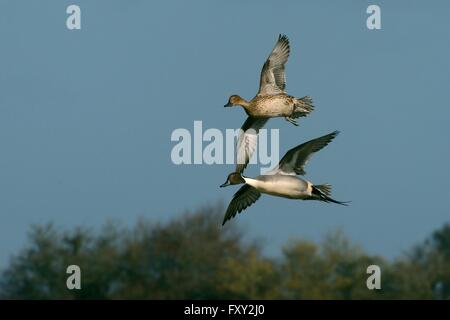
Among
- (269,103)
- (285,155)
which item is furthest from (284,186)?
(269,103)

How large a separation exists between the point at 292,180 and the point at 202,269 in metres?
26.7

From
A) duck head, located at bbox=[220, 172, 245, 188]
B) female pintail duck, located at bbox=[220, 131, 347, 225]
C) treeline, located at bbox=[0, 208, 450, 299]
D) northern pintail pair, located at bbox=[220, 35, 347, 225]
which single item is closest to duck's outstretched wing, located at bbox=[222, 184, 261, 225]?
northern pintail pair, located at bbox=[220, 35, 347, 225]

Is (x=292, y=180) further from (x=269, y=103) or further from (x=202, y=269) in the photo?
(x=202, y=269)

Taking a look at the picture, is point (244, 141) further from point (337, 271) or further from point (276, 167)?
point (337, 271)

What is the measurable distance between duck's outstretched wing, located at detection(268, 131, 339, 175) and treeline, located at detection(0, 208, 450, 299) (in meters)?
22.0

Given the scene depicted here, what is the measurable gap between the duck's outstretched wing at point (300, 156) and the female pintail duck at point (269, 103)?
0.47m

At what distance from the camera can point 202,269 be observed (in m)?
41.7

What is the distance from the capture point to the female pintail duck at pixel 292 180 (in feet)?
49.4

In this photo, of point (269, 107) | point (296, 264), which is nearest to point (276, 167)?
point (269, 107)

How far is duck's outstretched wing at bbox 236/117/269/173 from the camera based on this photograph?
1686cm

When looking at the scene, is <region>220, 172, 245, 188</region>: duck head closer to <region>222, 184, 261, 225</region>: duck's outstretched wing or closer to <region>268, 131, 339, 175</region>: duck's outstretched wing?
<region>268, 131, 339, 175</region>: duck's outstretched wing

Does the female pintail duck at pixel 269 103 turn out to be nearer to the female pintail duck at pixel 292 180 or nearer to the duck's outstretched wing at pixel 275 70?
the duck's outstretched wing at pixel 275 70
